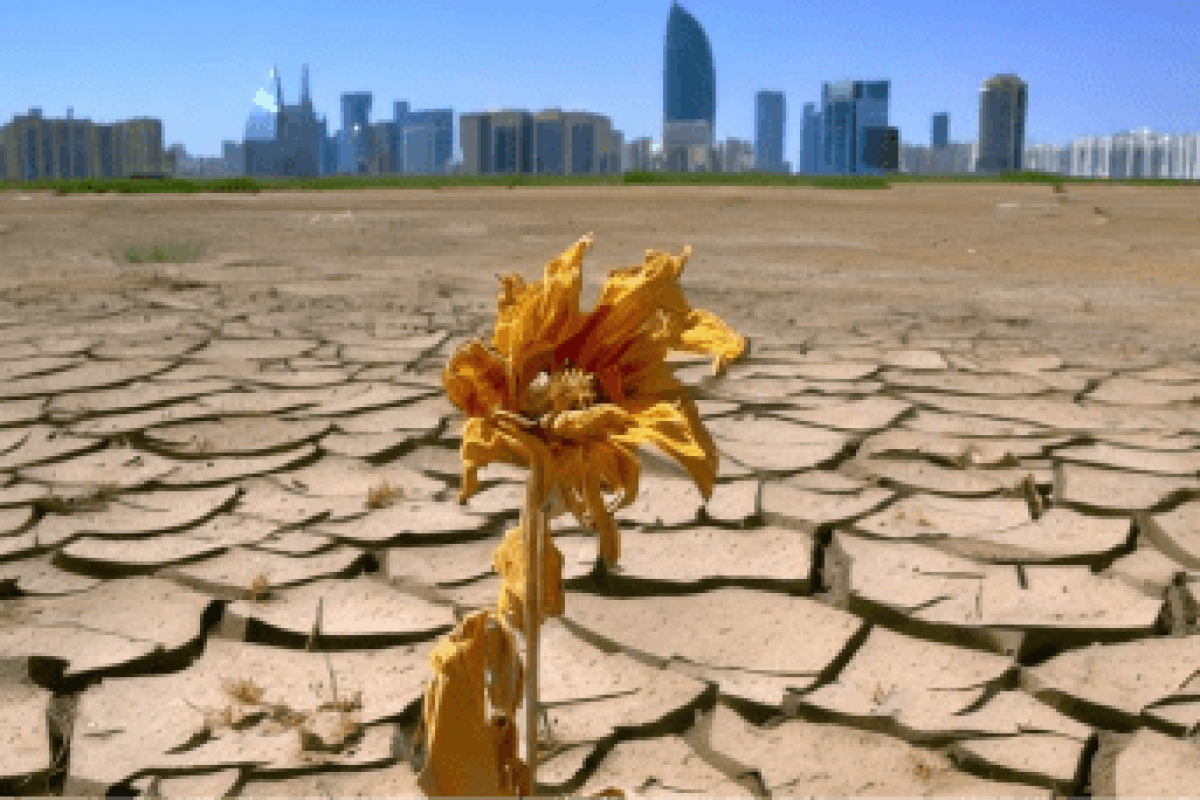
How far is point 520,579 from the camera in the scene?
64 cm

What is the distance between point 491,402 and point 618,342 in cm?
10

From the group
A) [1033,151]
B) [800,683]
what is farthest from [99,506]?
[1033,151]

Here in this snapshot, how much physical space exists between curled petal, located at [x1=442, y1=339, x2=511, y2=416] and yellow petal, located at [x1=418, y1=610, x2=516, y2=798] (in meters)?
0.12

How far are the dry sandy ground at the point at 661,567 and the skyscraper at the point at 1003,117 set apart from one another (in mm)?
56275

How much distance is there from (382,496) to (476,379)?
1.59m

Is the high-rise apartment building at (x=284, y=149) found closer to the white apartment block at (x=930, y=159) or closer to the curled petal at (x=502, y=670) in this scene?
the white apartment block at (x=930, y=159)

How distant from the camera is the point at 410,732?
1.33 metres

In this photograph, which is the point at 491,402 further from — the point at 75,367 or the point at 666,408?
the point at 75,367

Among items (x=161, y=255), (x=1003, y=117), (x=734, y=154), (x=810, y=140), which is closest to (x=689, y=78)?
(x=810, y=140)

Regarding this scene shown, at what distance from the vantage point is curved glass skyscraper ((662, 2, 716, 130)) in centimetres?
12481

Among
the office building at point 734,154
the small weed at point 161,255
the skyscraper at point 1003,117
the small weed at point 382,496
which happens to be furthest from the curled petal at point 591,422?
the office building at point 734,154

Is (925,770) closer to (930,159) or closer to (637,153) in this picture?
(637,153)

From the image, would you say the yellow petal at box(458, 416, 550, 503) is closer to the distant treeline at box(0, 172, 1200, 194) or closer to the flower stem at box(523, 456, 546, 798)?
the flower stem at box(523, 456, 546, 798)

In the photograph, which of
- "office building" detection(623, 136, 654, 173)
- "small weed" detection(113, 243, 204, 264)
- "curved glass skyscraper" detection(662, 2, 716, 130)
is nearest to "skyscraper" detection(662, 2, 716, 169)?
"curved glass skyscraper" detection(662, 2, 716, 130)
